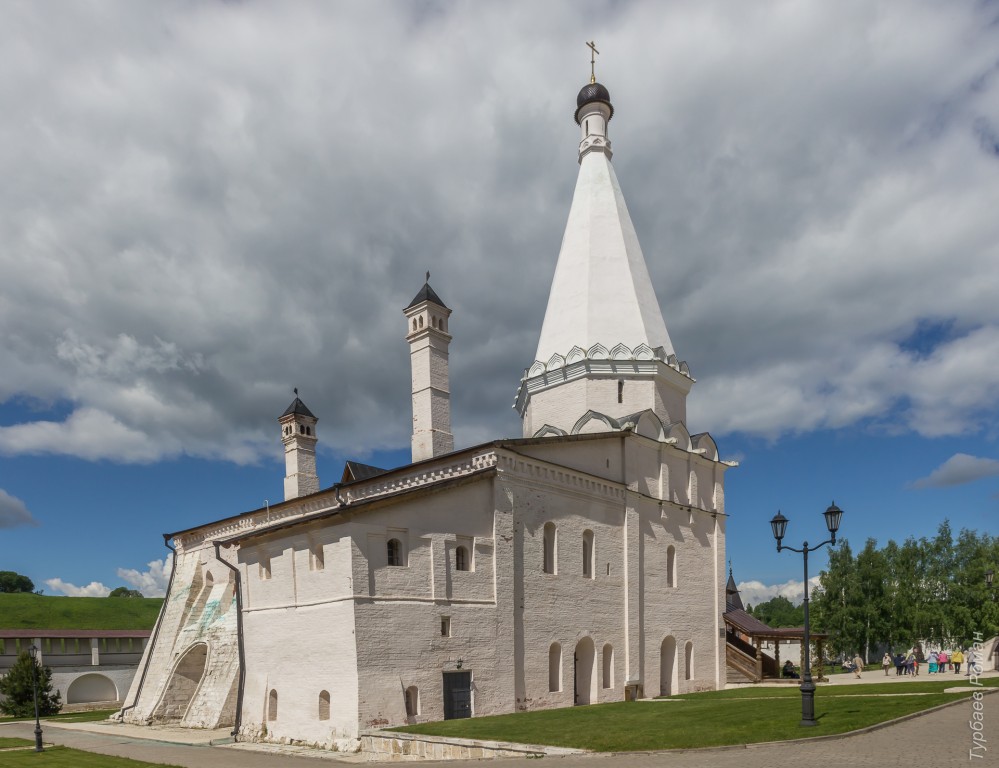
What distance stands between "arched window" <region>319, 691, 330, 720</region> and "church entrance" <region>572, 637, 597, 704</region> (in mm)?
8113

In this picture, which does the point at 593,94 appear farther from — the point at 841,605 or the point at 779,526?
the point at 841,605

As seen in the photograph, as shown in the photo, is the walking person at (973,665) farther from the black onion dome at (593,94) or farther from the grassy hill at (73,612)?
the grassy hill at (73,612)

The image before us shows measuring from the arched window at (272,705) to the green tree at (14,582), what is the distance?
307 ft

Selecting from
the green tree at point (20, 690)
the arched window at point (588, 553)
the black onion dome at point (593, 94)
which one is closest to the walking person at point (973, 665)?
the arched window at point (588, 553)

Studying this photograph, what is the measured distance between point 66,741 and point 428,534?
1408cm

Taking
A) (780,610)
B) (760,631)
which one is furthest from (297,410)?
(780,610)

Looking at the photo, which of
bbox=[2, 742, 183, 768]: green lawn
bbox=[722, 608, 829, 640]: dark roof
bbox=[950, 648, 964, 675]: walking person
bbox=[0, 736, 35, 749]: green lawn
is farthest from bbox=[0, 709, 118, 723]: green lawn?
bbox=[950, 648, 964, 675]: walking person

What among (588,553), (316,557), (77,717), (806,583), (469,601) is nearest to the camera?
(806,583)

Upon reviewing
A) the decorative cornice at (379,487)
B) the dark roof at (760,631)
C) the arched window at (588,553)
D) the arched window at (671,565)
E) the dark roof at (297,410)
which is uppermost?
the dark roof at (297,410)

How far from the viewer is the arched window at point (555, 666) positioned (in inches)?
870

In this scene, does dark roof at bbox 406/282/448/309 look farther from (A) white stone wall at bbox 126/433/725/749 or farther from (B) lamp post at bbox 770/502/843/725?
(B) lamp post at bbox 770/502/843/725

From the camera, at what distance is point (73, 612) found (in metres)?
45.1

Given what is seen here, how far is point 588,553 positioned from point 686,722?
8.64 m

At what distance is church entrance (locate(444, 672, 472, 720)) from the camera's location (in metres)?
19.0
